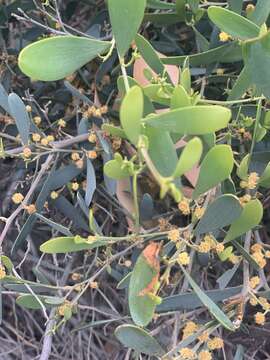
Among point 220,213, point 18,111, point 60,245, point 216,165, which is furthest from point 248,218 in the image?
point 18,111

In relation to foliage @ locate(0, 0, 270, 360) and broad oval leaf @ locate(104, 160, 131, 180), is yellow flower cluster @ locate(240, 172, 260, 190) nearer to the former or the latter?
foliage @ locate(0, 0, 270, 360)

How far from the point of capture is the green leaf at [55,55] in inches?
27.7

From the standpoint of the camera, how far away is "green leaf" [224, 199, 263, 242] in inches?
33.4

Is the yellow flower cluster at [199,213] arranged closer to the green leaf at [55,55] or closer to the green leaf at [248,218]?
the green leaf at [248,218]

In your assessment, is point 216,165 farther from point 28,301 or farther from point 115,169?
point 28,301

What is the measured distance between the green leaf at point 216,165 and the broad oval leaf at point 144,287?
115 mm

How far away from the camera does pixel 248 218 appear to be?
868 millimetres

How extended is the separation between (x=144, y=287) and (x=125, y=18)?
331 mm

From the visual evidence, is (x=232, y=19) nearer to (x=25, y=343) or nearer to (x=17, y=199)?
(x=17, y=199)

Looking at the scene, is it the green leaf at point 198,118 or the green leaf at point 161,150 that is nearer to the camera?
the green leaf at point 198,118

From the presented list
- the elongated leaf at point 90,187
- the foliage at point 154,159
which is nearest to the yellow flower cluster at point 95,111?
the foliage at point 154,159

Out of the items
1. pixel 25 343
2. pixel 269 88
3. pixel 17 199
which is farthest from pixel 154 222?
pixel 25 343

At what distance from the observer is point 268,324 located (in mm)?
1143

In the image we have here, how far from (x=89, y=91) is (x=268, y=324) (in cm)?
53
